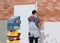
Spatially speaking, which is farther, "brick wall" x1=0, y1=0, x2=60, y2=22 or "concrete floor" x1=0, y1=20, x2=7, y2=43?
"concrete floor" x1=0, y1=20, x2=7, y2=43

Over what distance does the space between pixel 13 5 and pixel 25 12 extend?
27.9 inches

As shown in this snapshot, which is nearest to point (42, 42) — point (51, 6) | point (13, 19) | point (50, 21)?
point (50, 21)

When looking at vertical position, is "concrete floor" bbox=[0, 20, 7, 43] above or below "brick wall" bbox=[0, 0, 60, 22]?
below

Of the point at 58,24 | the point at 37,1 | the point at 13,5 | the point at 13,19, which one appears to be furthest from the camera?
the point at 13,5

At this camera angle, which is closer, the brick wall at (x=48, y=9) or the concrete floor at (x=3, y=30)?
the brick wall at (x=48, y=9)

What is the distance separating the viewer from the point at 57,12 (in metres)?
10.2

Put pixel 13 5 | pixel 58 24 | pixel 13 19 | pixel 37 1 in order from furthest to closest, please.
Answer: pixel 13 5, pixel 37 1, pixel 58 24, pixel 13 19

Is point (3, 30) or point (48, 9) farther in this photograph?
point (3, 30)

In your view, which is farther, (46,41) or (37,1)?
(37,1)

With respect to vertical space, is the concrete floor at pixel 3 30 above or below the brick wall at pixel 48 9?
below

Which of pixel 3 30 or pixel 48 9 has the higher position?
pixel 48 9

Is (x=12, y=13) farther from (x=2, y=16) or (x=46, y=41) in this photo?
(x=46, y=41)

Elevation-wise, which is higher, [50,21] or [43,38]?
[50,21]

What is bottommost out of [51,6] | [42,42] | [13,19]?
[42,42]
